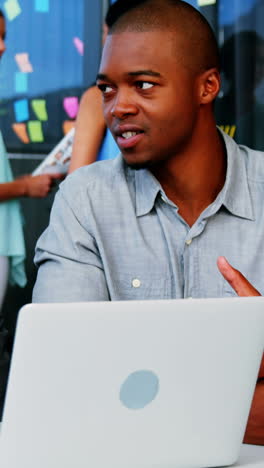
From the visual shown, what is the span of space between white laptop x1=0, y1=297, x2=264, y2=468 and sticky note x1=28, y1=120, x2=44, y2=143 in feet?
5.46

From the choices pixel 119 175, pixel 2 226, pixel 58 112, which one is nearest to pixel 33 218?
pixel 2 226

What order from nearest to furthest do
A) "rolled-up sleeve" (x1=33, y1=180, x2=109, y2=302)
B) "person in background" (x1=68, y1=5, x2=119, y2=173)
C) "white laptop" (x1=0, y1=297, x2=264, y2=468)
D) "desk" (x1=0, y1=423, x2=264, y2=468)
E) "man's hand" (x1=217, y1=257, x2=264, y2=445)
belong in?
"white laptop" (x1=0, y1=297, x2=264, y2=468), "desk" (x1=0, y1=423, x2=264, y2=468), "man's hand" (x1=217, y1=257, x2=264, y2=445), "rolled-up sleeve" (x1=33, y1=180, x2=109, y2=302), "person in background" (x1=68, y1=5, x2=119, y2=173)

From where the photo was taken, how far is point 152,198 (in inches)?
69.7

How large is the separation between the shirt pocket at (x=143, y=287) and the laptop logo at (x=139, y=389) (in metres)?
0.74

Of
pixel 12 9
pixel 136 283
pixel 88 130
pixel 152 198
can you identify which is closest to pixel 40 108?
pixel 88 130

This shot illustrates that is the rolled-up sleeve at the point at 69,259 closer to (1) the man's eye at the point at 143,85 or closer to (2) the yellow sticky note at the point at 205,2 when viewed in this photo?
(1) the man's eye at the point at 143,85

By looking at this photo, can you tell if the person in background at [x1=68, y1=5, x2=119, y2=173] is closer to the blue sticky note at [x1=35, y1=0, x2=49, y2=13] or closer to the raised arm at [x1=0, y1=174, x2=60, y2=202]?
the raised arm at [x1=0, y1=174, x2=60, y2=202]

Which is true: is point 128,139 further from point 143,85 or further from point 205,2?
point 205,2

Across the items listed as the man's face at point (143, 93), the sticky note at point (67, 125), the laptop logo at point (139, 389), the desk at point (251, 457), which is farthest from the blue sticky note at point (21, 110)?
the laptop logo at point (139, 389)

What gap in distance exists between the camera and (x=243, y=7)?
270 centimetres

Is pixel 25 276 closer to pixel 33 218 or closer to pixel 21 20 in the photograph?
pixel 33 218

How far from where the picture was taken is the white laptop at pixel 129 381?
2.99ft

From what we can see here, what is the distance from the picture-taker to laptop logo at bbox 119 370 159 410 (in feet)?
3.17

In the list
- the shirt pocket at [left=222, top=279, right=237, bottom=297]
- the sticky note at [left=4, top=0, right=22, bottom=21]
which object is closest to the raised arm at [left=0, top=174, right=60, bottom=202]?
the sticky note at [left=4, top=0, right=22, bottom=21]
